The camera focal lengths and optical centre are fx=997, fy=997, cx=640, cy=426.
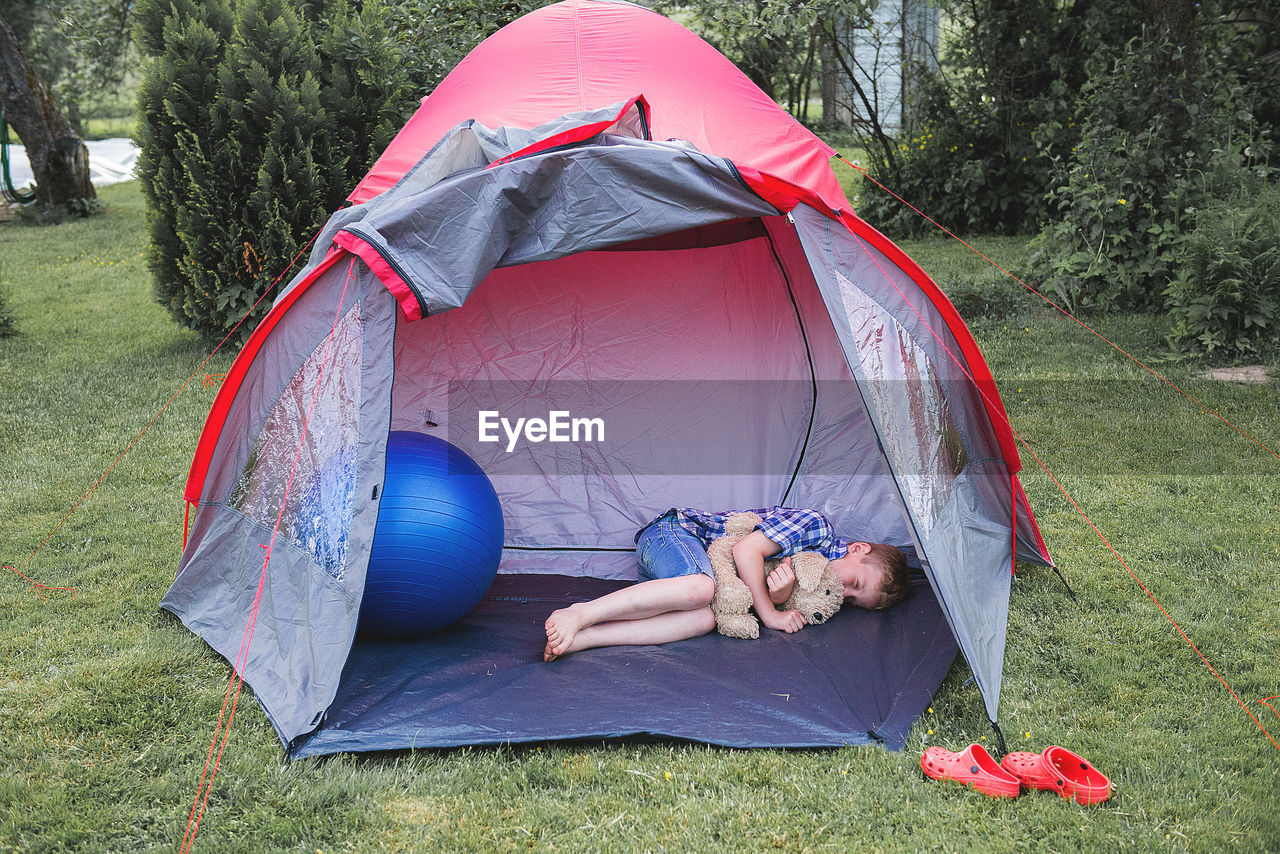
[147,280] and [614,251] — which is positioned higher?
[614,251]

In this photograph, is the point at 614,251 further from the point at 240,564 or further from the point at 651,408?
the point at 240,564

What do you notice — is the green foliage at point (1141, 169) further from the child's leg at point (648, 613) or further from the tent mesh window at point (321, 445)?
the tent mesh window at point (321, 445)

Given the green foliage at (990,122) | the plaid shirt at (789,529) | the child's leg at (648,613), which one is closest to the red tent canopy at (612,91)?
the plaid shirt at (789,529)

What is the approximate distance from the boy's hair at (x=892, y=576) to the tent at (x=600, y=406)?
6 centimetres

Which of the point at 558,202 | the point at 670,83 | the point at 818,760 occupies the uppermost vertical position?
the point at 670,83

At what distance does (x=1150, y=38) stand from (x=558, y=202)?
4975mm

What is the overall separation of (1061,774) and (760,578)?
1036mm

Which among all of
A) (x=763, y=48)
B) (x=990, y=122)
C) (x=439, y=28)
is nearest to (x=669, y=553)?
(x=439, y=28)

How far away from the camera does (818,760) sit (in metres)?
2.39

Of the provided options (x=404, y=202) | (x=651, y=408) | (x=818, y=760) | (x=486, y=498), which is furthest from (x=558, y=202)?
(x=818, y=760)

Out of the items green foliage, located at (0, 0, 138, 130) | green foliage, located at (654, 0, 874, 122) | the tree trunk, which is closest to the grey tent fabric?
green foliage, located at (654, 0, 874, 122)

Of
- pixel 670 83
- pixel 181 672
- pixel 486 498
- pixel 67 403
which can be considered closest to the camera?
pixel 181 672

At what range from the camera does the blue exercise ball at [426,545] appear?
109 inches

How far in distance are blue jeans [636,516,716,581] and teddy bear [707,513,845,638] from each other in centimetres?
5
